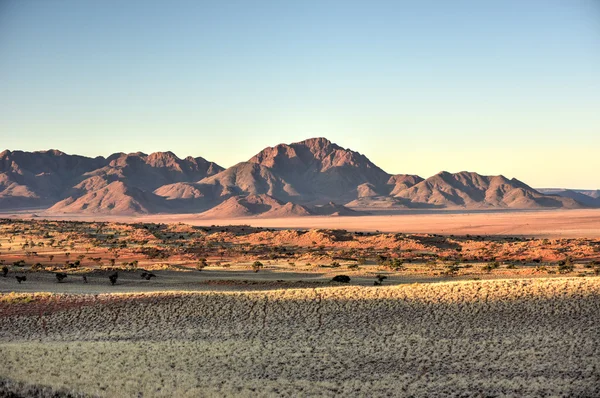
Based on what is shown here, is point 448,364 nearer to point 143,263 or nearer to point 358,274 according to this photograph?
point 358,274

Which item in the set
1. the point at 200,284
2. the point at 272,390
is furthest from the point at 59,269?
the point at 272,390

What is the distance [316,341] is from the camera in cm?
2419

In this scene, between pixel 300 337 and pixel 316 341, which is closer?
pixel 316 341

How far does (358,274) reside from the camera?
48.2m

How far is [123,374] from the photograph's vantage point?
1911 cm

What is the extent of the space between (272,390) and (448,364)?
5.90 m

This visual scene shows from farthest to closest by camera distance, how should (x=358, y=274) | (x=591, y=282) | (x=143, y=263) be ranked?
(x=143, y=263) < (x=358, y=274) < (x=591, y=282)

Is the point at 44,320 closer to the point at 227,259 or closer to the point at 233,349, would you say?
the point at 233,349

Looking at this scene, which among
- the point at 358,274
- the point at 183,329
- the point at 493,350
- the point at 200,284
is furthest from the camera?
the point at 358,274

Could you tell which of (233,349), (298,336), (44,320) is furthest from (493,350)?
(44,320)

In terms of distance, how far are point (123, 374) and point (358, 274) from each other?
30496 millimetres

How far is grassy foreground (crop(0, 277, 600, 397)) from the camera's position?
18250 mm

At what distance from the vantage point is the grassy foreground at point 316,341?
719 inches

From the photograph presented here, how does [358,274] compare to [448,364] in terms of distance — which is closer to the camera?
[448,364]
